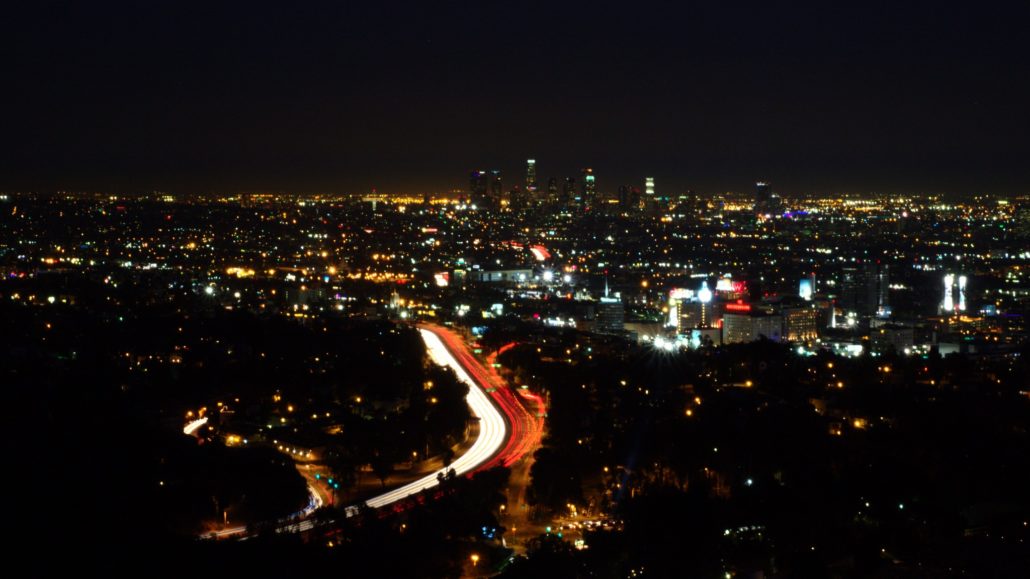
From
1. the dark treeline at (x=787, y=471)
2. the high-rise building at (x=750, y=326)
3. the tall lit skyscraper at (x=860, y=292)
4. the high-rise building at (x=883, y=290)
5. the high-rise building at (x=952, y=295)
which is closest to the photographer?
the dark treeline at (x=787, y=471)

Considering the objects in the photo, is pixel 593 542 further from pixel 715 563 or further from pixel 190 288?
pixel 190 288

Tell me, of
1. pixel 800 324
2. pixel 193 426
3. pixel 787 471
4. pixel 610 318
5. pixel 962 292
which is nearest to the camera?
pixel 787 471

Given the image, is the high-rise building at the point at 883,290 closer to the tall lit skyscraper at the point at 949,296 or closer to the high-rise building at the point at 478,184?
the tall lit skyscraper at the point at 949,296

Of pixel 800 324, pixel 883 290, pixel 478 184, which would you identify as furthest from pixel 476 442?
pixel 478 184

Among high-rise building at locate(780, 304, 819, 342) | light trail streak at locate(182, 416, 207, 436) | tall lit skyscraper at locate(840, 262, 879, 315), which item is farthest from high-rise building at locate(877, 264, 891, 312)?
light trail streak at locate(182, 416, 207, 436)

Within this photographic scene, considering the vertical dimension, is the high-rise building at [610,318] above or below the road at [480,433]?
below

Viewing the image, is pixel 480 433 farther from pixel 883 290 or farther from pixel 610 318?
pixel 883 290

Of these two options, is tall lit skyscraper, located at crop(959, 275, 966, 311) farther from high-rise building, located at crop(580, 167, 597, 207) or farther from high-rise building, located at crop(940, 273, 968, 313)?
high-rise building, located at crop(580, 167, 597, 207)

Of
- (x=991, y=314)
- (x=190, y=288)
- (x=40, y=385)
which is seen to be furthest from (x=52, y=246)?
(x=991, y=314)

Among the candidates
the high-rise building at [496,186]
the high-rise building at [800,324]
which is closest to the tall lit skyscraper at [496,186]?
the high-rise building at [496,186]
